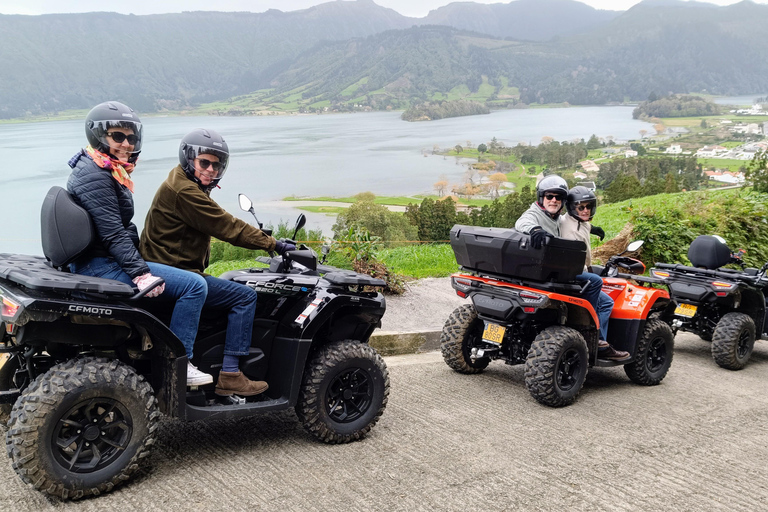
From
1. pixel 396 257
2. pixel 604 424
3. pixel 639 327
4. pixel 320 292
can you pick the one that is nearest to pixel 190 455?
pixel 320 292

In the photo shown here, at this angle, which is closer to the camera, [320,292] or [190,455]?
[190,455]

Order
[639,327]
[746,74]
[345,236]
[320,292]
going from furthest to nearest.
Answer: [746,74], [345,236], [639,327], [320,292]

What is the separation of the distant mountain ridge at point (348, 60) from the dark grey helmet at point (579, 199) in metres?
24.7

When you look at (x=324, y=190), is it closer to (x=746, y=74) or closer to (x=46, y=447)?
(x=46, y=447)

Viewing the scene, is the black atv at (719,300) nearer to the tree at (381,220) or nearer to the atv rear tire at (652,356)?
the atv rear tire at (652,356)

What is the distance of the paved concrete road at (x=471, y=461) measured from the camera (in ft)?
13.2

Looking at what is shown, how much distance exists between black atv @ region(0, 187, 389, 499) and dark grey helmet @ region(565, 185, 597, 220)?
9.02ft

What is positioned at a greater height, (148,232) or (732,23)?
(732,23)

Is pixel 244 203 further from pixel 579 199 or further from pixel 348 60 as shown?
pixel 348 60

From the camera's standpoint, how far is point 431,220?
1267 inches

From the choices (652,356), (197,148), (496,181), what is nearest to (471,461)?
(197,148)

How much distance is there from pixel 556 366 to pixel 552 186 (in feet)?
5.61

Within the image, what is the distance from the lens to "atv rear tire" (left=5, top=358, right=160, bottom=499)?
11.8 ft

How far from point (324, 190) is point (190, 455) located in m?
28.3
